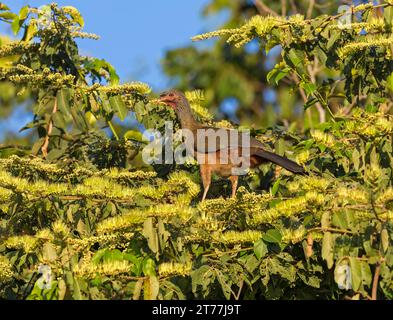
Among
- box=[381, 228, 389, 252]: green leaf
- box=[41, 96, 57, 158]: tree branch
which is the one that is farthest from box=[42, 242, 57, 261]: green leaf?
box=[41, 96, 57, 158]: tree branch

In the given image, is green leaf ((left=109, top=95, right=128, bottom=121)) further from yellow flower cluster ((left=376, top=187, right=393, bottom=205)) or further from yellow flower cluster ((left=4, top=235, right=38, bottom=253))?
yellow flower cluster ((left=376, top=187, right=393, bottom=205))

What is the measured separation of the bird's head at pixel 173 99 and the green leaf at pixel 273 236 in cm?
282

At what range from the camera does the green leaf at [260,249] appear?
504 cm

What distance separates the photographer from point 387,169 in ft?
19.9

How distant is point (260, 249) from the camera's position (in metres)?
5.05

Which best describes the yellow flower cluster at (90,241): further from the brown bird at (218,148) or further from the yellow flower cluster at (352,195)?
the brown bird at (218,148)

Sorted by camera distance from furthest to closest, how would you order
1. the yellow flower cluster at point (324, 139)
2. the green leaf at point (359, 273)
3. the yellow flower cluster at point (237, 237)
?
the yellow flower cluster at point (324, 139), the yellow flower cluster at point (237, 237), the green leaf at point (359, 273)

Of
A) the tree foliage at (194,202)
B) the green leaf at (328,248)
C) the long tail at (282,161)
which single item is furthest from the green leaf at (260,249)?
the long tail at (282,161)

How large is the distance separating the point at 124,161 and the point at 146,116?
22.0 inches

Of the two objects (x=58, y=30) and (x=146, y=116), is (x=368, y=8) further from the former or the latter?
(x=58, y=30)

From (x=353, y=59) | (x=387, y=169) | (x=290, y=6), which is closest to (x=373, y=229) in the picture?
(x=387, y=169)

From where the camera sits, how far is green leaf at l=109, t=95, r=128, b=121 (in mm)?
6754

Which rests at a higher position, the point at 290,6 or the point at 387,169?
the point at 290,6

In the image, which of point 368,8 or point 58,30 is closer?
point 368,8
